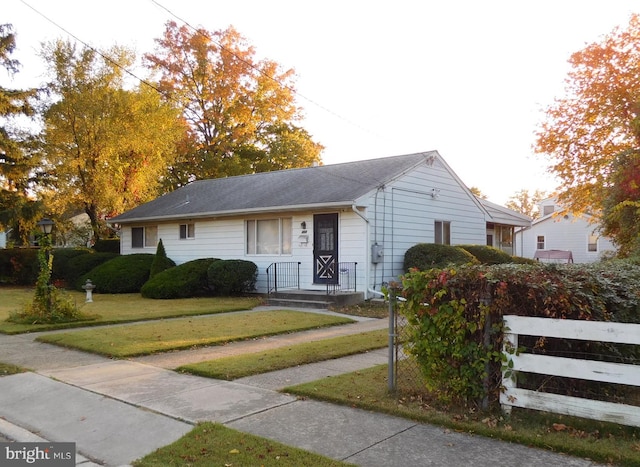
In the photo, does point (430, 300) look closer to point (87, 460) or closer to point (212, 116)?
point (87, 460)

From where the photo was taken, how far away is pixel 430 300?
4734 millimetres

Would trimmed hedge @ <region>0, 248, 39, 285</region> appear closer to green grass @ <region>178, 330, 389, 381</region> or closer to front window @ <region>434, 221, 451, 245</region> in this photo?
front window @ <region>434, 221, 451, 245</region>

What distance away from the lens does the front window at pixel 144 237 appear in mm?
21391

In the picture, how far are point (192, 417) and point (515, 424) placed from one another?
9.51 feet

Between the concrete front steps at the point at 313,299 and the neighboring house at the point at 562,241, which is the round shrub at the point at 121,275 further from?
the neighboring house at the point at 562,241

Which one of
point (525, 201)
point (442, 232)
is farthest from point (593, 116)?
point (525, 201)

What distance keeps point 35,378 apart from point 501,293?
5.66 meters

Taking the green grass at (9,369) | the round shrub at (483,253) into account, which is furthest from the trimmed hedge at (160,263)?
the green grass at (9,369)

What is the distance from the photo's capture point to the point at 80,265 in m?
20.4

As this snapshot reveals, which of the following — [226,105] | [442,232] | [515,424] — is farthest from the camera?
[226,105]

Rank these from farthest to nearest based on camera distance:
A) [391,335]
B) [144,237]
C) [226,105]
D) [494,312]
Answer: [226,105] < [144,237] < [391,335] < [494,312]

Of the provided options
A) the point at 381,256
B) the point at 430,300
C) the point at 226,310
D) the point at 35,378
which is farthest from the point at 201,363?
the point at 381,256

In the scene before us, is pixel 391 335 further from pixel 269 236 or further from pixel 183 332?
pixel 269 236

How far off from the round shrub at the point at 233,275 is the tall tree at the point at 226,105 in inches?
695
